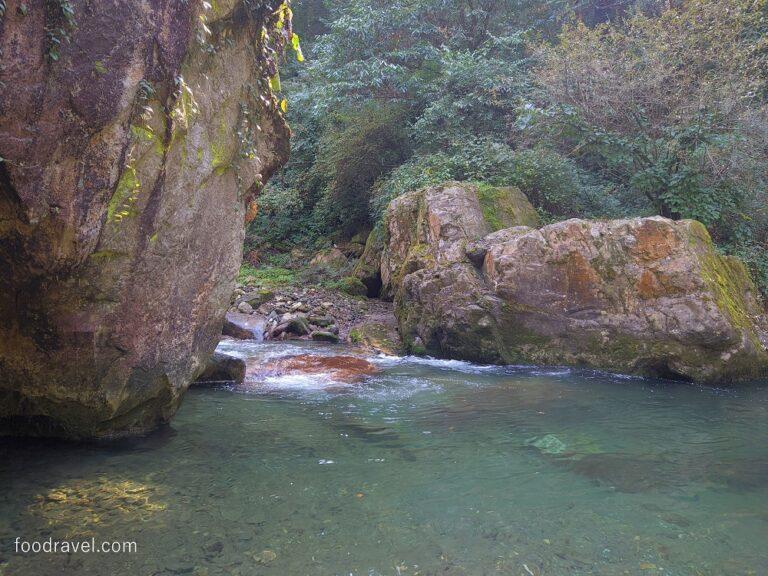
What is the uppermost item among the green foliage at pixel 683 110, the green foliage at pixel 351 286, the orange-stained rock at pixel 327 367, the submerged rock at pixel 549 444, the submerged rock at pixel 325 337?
the green foliage at pixel 683 110

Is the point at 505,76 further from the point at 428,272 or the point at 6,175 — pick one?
the point at 6,175

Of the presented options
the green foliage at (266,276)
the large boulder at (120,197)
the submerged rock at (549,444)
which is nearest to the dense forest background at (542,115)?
the green foliage at (266,276)

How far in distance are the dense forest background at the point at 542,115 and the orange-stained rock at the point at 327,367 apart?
6.06 m

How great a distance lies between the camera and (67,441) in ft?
14.5

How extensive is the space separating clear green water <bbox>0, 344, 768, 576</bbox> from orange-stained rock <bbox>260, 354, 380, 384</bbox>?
5.19ft

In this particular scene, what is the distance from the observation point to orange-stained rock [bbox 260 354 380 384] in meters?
7.73

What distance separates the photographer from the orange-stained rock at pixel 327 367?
305 inches

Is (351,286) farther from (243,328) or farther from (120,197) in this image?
(120,197)

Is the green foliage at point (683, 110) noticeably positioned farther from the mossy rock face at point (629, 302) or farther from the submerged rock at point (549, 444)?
the submerged rock at point (549, 444)

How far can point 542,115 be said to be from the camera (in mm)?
12562

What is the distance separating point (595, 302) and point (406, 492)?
5.69 m

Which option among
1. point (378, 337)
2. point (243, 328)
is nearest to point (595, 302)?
point (378, 337)

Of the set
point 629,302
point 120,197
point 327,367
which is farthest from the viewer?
point 629,302

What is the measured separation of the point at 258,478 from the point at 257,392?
110 inches
